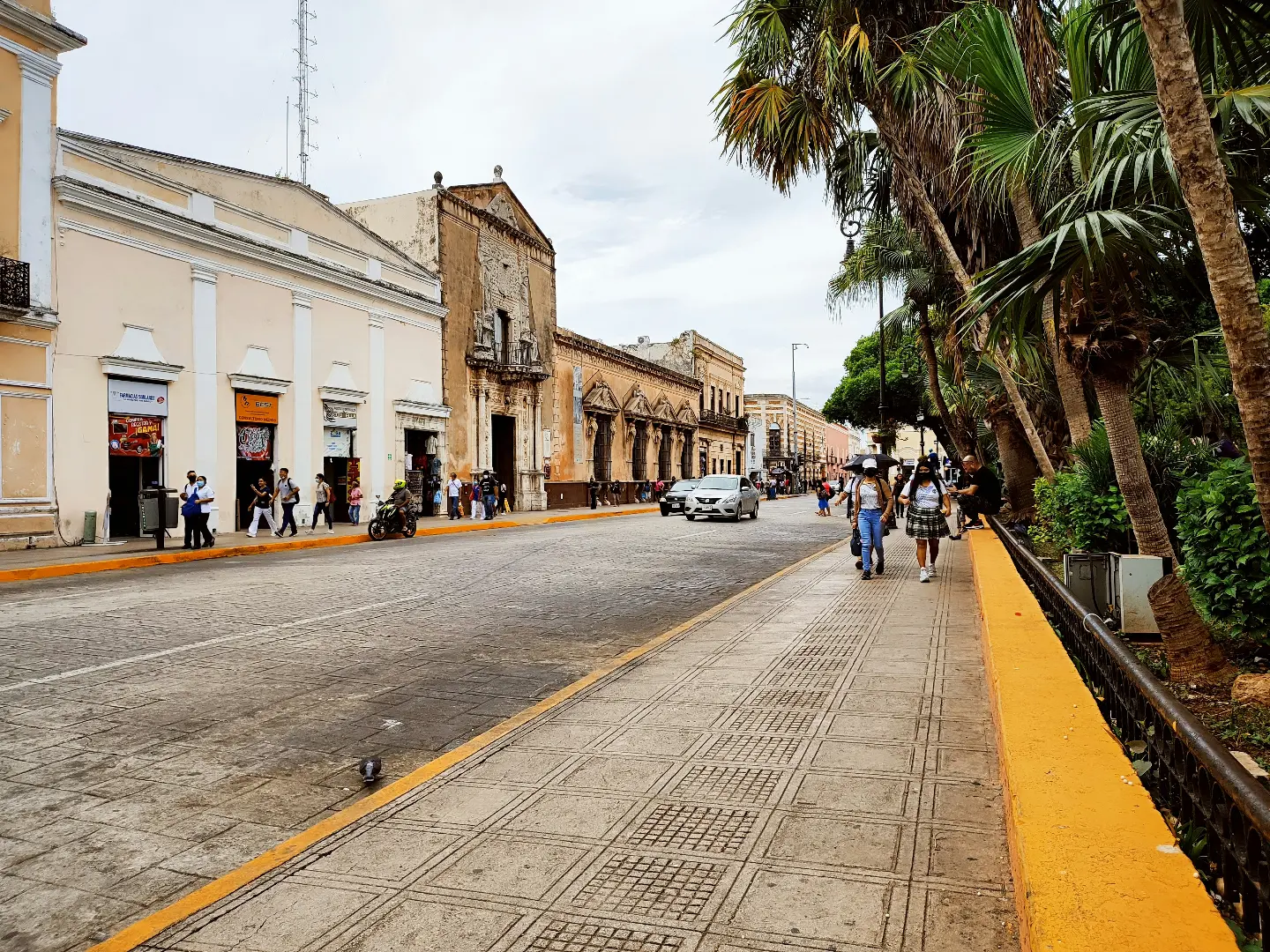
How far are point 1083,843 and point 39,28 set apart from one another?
20012 mm

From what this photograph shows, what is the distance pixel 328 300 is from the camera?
23.7m

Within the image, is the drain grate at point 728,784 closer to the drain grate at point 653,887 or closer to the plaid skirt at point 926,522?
the drain grate at point 653,887

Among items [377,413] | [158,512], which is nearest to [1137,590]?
[158,512]

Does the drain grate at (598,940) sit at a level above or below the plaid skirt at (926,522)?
below

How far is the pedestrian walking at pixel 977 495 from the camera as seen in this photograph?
58.0 ft

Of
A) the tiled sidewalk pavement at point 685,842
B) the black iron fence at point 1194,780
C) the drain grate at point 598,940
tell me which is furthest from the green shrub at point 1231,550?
the drain grate at point 598,940

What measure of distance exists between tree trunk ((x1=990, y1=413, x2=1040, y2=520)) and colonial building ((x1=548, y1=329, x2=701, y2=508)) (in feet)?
70.1

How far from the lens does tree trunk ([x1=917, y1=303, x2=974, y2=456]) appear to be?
768 inches

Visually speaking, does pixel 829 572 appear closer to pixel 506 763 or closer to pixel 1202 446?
pixel 1202 446

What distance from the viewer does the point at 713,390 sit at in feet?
192

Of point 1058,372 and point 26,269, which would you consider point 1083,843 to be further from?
point 26,269

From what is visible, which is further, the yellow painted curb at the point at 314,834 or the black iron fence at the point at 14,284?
the black iron fence at the point at 14,284

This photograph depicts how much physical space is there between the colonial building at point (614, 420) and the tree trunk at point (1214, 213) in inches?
1269

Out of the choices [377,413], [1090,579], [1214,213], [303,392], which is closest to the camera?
[1214,213]
